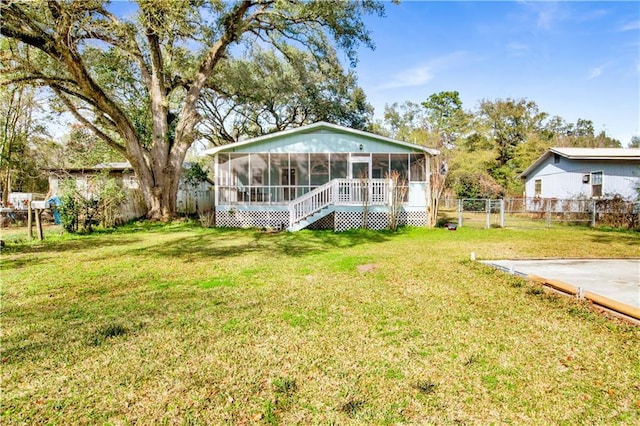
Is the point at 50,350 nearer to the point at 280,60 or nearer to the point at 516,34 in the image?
the point at 516,34

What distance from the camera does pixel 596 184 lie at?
1789cm

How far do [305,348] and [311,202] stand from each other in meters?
10.5

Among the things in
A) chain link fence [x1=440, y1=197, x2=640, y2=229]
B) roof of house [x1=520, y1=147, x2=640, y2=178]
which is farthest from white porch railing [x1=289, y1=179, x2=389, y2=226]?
roof of house [x1=520, y1=147, x2=640, y2=178]

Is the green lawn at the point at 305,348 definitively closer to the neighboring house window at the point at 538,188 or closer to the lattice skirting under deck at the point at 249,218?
the lattice skirting under deck at the point at 249,218

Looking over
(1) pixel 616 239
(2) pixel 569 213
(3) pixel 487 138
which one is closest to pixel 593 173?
(2) pixel 569 213

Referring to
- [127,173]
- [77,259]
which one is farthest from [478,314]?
[127,173]

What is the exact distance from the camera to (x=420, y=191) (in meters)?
14.7

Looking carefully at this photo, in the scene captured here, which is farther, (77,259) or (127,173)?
(127,173)

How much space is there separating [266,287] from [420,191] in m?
10.7

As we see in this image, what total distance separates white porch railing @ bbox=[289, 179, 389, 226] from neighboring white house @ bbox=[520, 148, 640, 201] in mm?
11779

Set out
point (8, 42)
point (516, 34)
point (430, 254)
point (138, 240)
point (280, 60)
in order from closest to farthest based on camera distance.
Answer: point (430, 254), point (138, 240), point (8, 42), point (516, 34), point (280, 60)

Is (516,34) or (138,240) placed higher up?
(516,34)

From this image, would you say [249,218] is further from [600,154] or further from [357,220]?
[600,154]

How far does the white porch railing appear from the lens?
13.6m
